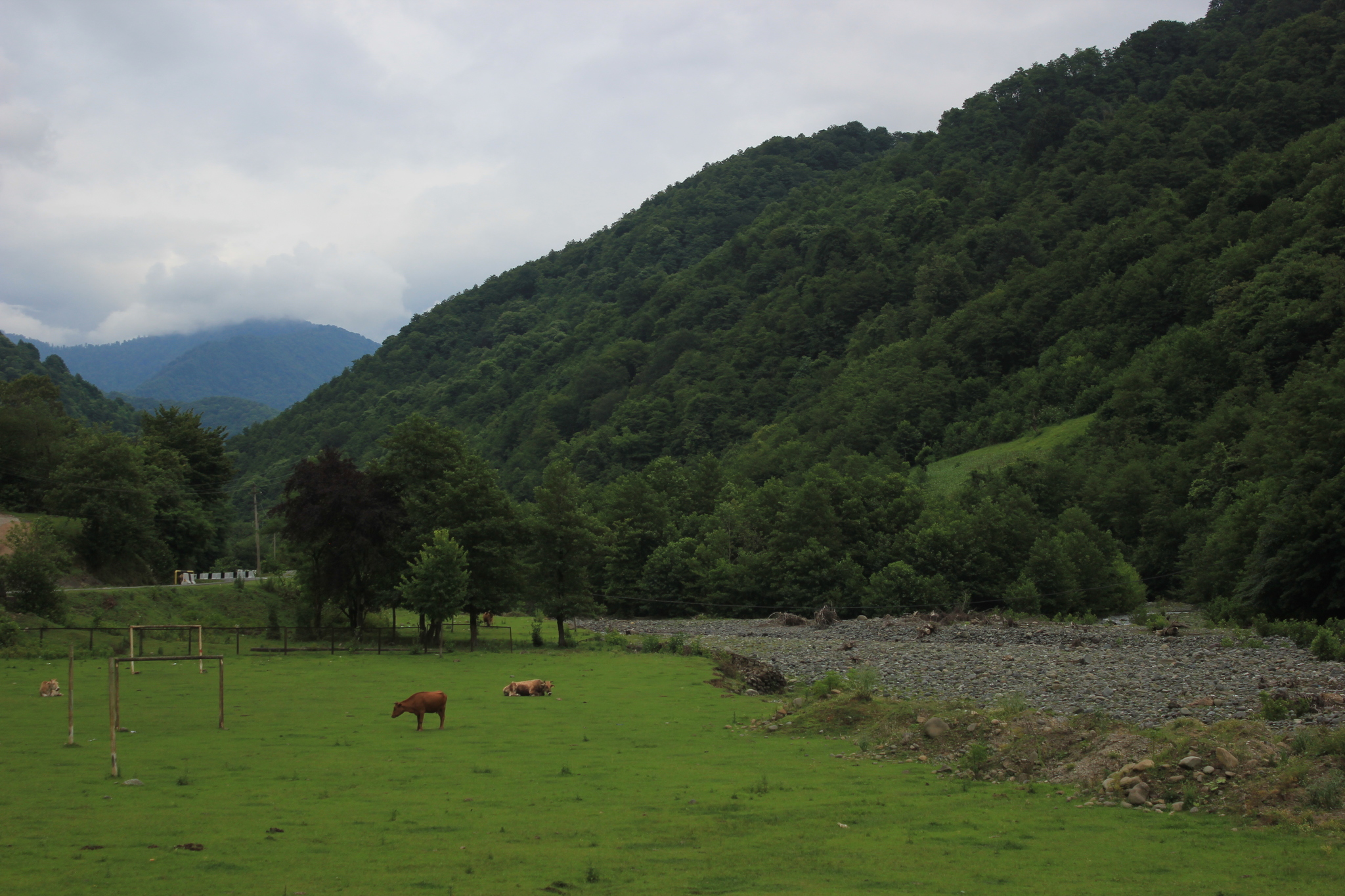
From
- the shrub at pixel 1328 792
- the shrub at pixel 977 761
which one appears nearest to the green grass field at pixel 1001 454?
the shrub at pixel 977 761

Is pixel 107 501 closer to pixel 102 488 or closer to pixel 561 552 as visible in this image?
pixel 102 488

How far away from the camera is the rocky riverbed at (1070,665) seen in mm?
27312

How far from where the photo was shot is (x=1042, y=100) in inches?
7347

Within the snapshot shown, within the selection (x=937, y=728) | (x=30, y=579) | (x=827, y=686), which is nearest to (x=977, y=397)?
(x=827, y=686)

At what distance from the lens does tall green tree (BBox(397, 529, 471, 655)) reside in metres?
45.8

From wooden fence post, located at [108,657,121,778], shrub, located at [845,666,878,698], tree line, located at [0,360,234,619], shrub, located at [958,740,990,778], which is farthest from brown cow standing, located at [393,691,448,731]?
tree line, located at [0,360,234,619]

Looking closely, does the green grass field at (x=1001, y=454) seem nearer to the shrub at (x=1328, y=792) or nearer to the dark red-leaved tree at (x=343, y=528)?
the dark red-leaved tree at (x=343, y=528)

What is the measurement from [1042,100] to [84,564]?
187 metres

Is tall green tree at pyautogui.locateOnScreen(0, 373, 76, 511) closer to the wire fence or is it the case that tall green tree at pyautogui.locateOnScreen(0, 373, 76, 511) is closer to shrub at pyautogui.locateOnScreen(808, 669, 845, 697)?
the wire fence

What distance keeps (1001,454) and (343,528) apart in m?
A: 77.4

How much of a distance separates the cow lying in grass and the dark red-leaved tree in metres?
22.2

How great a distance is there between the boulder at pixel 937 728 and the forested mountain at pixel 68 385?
17113cm

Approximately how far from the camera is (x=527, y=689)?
30.4 meters

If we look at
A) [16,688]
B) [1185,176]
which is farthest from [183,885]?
[1185,176]
